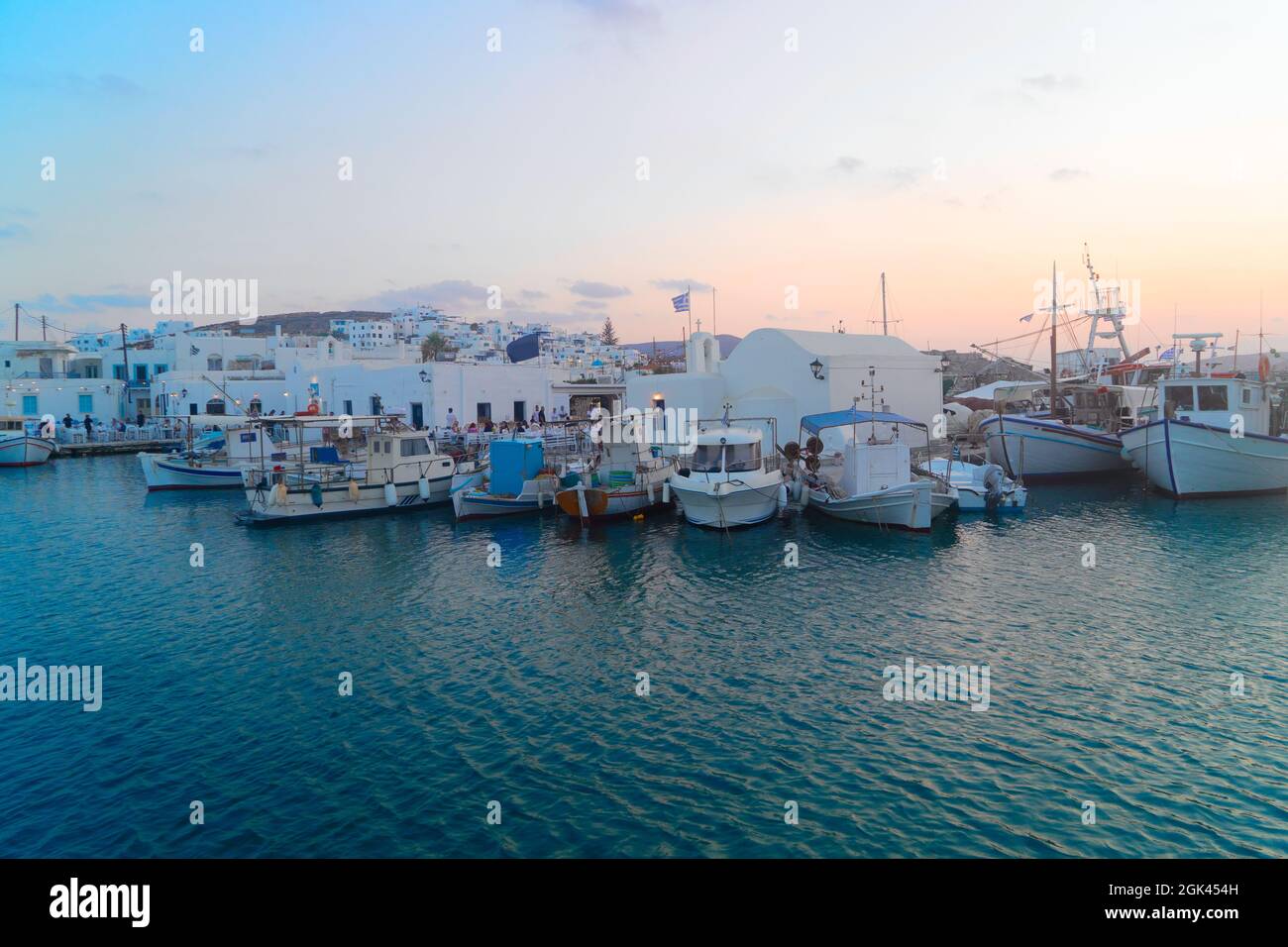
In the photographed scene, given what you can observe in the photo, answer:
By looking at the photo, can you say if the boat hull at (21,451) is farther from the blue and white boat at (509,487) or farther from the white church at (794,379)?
the white church at (794,379)

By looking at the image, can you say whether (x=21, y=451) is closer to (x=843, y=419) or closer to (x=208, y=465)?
(x=208, y=465)

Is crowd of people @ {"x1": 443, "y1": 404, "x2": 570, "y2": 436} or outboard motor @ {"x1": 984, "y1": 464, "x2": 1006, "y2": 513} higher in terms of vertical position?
crowd of people @ {"x1": 443, "y1": 404, "x2": 570, "y2": 436}

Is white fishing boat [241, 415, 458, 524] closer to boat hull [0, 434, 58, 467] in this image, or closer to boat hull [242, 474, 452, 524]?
boat hull [242, 474, 452, 524]

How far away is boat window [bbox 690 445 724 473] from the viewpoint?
2777cm

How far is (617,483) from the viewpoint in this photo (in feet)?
101

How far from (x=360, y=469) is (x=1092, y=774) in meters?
30.4

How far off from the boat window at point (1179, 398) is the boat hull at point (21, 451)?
6954cm

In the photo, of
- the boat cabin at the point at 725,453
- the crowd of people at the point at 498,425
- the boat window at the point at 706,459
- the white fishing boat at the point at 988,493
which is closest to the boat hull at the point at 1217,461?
the white fishing boat at the point at 988,493

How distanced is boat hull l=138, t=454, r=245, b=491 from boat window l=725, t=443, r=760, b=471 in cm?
2807

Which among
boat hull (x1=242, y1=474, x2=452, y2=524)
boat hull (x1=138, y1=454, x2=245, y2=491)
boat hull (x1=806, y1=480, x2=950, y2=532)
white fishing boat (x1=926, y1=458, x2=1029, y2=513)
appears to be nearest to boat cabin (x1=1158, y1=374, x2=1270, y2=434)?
white fishing boat (x1=926, y1=458, x2=1029, y2=513)
